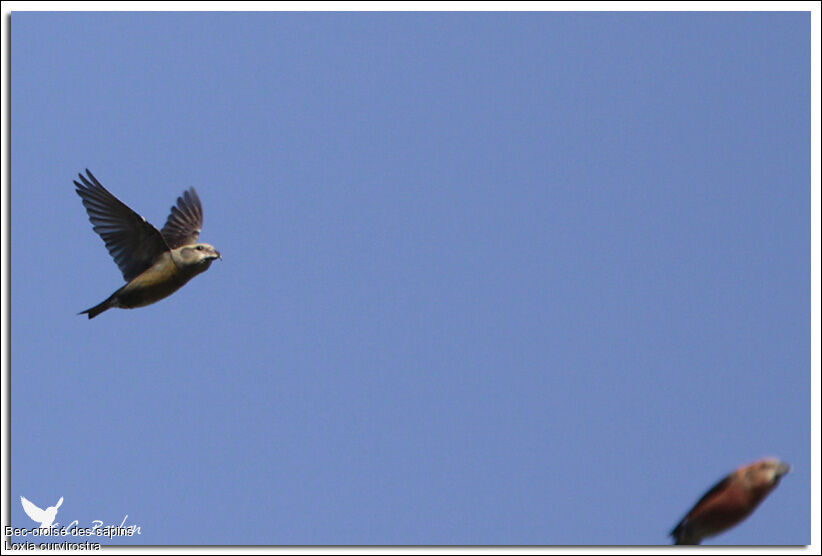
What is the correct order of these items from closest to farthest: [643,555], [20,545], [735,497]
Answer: [735,497], [643,555], [20,545]

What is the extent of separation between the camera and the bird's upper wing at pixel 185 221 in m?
14.5

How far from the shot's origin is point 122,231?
12.7 metres

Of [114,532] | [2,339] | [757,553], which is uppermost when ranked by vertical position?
[2,339]

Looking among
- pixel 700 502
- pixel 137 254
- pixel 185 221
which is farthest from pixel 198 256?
pixel 700 502

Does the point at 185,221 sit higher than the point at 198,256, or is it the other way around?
the point at 185,221

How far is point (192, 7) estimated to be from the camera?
15.3 metres

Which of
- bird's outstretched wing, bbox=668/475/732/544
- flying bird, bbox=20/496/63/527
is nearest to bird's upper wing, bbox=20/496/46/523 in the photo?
flying bird, bbox=20/496/63/527

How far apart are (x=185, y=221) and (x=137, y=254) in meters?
2.10

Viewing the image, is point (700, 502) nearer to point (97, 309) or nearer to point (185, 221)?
point (97, 309)

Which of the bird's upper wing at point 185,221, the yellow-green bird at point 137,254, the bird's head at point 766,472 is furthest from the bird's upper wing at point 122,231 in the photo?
the bird's head at point 766,472

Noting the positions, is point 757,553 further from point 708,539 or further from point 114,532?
point 114,532

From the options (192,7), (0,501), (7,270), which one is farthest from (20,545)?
(192,7)

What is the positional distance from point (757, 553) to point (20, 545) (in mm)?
6974

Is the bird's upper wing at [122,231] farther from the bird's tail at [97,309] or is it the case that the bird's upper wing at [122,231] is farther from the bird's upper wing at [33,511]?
the bird's upper wing at [33,511]
